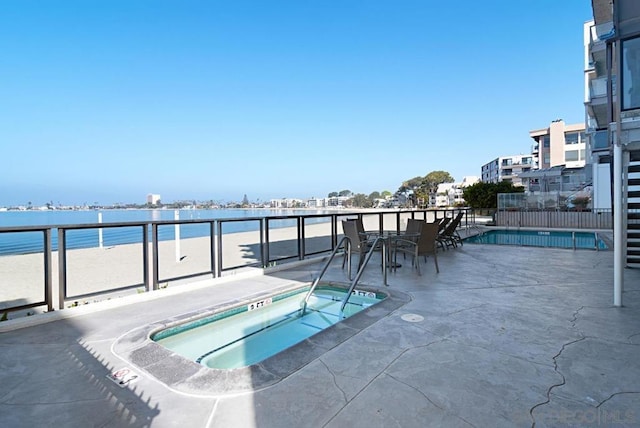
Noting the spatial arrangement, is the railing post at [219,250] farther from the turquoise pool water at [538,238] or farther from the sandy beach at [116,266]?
the turquoise pool water at [538,238]

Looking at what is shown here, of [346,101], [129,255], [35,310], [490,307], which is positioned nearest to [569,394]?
[490,307]

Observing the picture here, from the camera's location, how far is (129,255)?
8.39m

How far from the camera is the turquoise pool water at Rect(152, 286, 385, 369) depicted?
2.63 m

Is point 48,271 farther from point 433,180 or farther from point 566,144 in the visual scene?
point 433,180

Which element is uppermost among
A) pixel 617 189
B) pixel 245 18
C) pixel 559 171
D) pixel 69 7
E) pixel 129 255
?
pixel 245 18

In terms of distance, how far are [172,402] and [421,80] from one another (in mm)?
17747

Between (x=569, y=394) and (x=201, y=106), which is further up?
(x=201, y=106)

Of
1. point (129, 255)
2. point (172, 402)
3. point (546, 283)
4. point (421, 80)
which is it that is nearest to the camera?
point (172, 402)

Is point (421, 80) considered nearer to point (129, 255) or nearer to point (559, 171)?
point (559, 171)

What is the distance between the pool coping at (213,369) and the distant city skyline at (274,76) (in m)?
10.3

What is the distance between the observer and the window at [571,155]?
115ft

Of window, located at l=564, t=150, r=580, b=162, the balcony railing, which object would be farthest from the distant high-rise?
window, located at l=564, t=150, r=580, b=162

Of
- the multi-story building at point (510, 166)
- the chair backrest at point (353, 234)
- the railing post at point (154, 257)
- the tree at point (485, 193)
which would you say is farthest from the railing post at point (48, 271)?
the multi-story building at point (510, 166)

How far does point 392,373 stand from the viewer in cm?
195
